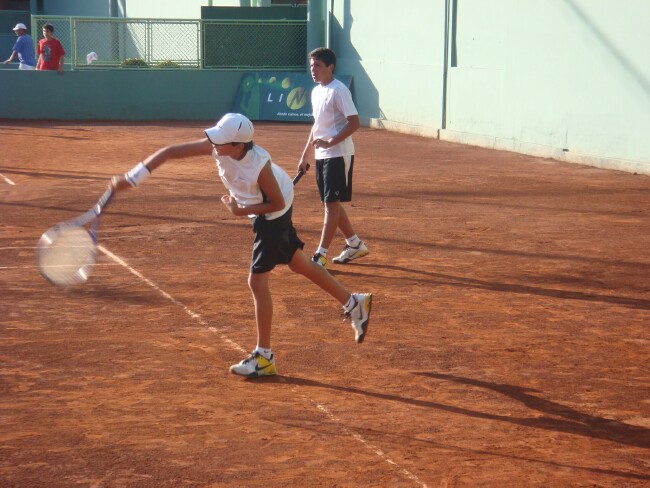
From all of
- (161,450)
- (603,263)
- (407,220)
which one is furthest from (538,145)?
(161,450)

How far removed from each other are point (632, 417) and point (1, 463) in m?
3.40

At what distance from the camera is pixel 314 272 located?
6914mm

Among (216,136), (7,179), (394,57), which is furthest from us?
(394,57)

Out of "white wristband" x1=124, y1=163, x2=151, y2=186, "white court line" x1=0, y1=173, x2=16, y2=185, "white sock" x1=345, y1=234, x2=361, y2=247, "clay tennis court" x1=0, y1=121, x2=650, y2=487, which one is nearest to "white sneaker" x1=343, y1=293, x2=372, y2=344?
"clay tennis court" x1=0, y1=121, x2=650, y2=487

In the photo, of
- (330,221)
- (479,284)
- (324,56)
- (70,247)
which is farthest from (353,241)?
(70,247)

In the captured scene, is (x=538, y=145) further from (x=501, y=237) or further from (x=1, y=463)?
(x=1, y=463)

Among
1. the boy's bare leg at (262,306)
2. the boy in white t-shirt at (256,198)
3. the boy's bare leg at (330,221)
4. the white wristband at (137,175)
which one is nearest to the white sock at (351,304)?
the boy in white t-shirt at (256,198)

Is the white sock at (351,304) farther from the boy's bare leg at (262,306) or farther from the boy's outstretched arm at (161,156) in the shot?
the boy's outstretched arm at (161,156)

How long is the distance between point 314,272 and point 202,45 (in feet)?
72.6

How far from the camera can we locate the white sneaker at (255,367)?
660cm

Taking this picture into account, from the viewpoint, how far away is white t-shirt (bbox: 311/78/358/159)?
31.6 ft

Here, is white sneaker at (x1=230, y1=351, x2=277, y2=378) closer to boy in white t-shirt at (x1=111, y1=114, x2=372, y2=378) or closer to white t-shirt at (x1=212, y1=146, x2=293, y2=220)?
boy in white t-shirt at (x1=111, y1=114, x2=372, y2=378)

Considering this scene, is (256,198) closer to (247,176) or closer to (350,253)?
(247,176)

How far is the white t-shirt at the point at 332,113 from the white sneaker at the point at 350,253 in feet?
3.07
